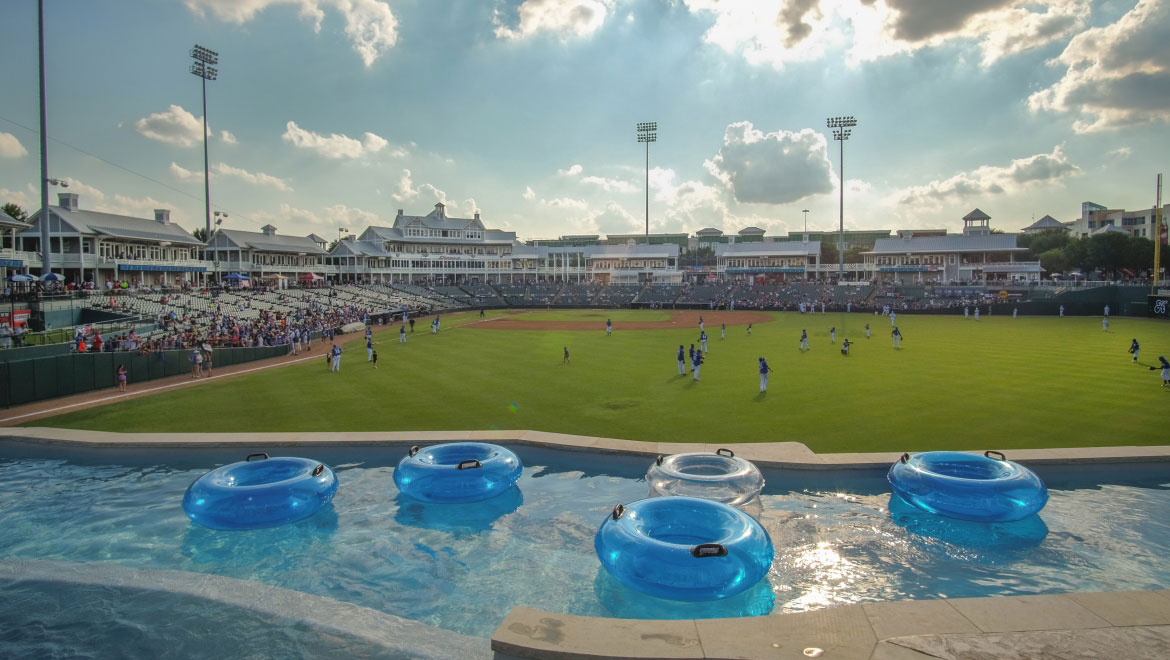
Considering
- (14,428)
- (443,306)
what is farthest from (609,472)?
(443,306)

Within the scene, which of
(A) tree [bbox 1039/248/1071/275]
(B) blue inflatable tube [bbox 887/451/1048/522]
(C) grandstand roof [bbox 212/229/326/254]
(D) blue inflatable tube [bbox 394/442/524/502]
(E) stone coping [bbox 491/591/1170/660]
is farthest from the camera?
(A) tree [bbox 1039/248/1071/275]

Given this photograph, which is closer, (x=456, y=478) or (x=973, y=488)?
(x=973, y=488)

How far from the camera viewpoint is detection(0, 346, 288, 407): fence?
21.5 m

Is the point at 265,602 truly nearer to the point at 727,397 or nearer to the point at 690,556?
the point at 690,556

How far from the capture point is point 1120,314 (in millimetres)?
55719

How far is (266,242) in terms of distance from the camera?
233 ft

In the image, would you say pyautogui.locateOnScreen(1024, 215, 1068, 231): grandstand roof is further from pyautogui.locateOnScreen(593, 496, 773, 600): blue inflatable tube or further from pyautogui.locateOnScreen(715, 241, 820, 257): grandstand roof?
pyautogui.locateOnScreen(593, 496, 773, 600): blue inflatable tube

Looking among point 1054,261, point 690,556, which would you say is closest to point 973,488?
point 690,556

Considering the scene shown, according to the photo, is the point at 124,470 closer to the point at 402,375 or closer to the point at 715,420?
the point at 402,375

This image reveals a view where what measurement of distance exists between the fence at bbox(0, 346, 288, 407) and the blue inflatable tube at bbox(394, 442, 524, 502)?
18.5 meters

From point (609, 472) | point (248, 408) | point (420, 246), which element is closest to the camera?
point (609, 472)

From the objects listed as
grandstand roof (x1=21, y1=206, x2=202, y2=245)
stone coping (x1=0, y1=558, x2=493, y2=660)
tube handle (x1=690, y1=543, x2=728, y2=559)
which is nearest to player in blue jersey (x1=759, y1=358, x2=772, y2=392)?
tube handle (x1=690, y1=543, x2=728, y2=559)

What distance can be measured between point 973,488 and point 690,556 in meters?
5.92

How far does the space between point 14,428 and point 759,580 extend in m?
20.3
